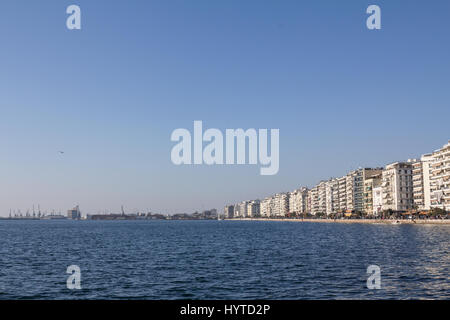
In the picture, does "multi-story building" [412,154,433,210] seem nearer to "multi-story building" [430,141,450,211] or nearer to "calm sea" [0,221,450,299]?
"multi-story building" [430,141,450,211]

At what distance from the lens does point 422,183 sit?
7569 inches

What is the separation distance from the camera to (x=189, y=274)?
39.8 metres

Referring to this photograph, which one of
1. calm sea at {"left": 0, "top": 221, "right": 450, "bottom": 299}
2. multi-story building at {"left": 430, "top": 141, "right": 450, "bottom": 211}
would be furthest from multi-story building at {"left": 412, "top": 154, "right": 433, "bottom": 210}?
calm sea at {"left": 0, "top": 221, "right": 450, "bottom": 299}

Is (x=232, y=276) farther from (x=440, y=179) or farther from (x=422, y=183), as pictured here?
(x=422, y=183)

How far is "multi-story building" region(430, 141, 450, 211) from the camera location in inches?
6491

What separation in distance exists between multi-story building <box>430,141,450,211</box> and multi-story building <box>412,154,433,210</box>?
5128 mm

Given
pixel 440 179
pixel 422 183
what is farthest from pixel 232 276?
pixel 422 183

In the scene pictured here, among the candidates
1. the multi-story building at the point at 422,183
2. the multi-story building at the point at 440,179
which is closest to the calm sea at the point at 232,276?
the multi-story building at the point at 440,179

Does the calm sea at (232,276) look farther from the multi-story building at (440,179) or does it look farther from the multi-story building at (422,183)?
the multi-story building at (422,183)

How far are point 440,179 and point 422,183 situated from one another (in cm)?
2206

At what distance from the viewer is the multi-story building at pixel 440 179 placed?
541 feet

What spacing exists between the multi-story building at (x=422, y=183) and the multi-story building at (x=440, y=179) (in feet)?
16.8
